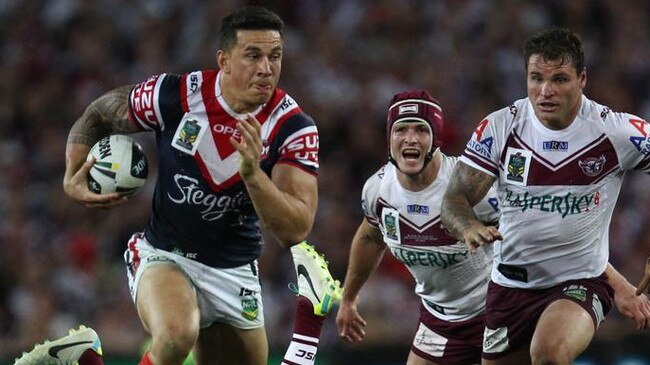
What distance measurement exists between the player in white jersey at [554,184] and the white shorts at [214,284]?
1.33 m

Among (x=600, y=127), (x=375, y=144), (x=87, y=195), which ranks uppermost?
(x=600, y=127)

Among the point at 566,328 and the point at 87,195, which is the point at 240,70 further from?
the point at 566,328

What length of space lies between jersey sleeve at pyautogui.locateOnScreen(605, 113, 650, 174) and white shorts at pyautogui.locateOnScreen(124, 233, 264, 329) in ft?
7.23

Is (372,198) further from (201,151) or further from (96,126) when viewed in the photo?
(96,126)

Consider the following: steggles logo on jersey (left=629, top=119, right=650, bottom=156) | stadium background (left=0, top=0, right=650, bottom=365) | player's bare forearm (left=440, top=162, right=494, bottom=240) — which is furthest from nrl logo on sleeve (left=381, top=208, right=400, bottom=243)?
stadium background (left=0, top=0, right=650, bottom=365)

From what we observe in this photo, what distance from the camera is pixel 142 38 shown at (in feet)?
47.6

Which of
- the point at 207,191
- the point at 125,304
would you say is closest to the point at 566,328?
the point at 207,191

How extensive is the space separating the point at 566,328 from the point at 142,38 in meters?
8.45

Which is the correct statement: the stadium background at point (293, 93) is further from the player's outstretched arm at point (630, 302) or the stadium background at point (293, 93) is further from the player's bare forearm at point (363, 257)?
the player's outstretched arm at point (630, 302)

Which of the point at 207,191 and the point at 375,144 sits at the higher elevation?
the point at 207,191

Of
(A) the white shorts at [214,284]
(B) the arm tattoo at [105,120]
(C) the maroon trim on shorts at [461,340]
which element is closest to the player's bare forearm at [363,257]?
(C) the maroon trim on shorts at [461,340]

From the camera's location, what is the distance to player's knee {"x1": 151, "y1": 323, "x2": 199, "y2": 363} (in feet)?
23.0

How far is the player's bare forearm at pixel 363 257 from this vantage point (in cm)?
855

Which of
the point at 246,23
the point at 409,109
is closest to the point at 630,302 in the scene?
the point at 409,109
